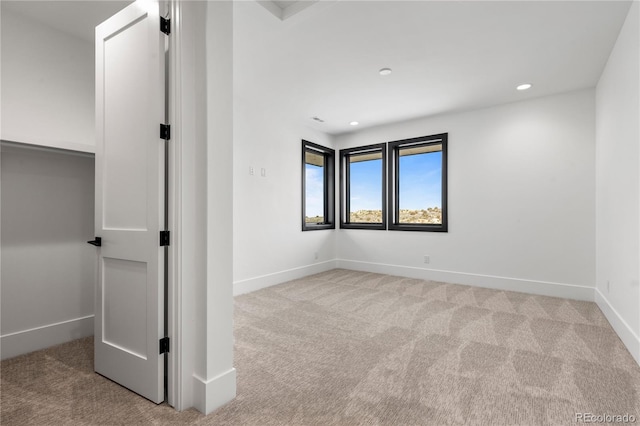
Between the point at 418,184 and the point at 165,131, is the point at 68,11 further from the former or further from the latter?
the point at 418,184

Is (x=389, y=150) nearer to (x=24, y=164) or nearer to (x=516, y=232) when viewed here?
(x=516, y=232)

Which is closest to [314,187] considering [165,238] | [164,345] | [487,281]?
[487,281]

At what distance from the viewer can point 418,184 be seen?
500 cm

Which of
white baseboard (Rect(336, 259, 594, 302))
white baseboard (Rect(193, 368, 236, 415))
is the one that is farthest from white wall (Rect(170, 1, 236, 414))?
white baseboard (Rect(336, 259, 594, 302))

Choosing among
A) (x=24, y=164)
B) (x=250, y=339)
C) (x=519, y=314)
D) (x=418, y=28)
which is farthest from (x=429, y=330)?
(x=24, y=164)

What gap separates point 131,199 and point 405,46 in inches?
96.8

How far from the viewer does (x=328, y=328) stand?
9.12 feet

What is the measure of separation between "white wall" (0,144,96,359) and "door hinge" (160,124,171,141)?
1391 millimetres

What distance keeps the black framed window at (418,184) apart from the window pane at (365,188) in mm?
303

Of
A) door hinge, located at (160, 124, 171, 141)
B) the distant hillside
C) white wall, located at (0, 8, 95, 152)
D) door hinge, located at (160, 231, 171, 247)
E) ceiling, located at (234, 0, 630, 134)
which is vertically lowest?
door hinge, located at (160, 231, 171, 247)

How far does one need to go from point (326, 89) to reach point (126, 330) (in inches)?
120

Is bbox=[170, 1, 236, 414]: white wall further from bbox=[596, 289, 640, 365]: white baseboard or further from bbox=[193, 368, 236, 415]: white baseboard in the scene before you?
bbox=[596, 289, 640, 365]: white baseboard

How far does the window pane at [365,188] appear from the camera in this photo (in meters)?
5.40

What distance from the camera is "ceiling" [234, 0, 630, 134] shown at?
89.9 inches
